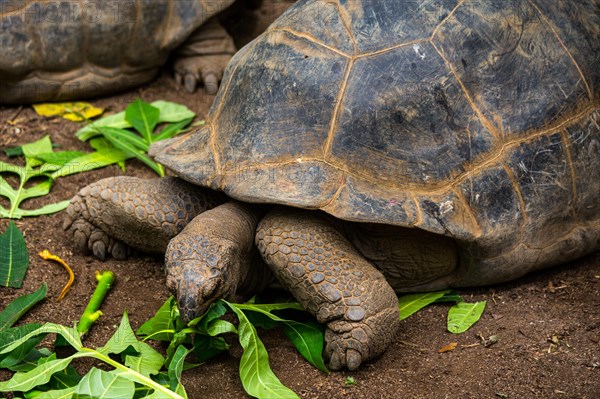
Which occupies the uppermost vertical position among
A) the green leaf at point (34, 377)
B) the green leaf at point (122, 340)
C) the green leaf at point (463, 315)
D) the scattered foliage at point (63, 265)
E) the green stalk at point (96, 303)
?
the green leaf at point (34, 377)

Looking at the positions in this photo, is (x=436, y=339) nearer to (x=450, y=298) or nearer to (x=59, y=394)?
(x=450, y=298)

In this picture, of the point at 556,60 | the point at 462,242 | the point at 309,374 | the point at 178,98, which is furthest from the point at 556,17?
the point at 178,98

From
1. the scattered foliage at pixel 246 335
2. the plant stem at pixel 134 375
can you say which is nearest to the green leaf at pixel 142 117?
the scattered foliage at pixel 246 335

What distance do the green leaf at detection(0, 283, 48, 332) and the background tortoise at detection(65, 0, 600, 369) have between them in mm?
467

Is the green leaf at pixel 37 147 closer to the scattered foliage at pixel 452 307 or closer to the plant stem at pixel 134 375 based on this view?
the plant stem at pixel 134 375

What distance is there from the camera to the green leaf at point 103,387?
9.33 feet

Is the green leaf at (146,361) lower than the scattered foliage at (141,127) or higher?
lower

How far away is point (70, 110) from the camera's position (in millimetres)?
5266

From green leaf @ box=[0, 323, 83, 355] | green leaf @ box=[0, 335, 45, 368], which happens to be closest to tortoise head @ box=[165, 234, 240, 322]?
green leaf @ box=[0, 323, 83, 355]

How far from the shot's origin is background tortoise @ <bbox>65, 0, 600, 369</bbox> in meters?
3.29

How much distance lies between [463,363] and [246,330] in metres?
0.81

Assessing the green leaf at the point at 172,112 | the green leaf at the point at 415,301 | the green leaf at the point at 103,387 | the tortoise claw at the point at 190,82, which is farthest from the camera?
the tortoise claw at the point at 190,82

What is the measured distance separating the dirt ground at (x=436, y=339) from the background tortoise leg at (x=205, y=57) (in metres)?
1.73

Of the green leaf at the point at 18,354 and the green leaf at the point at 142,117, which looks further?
the green leaf at the point at 142,117
